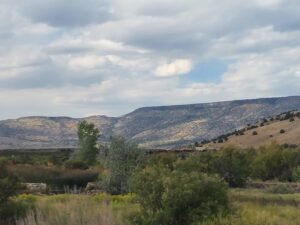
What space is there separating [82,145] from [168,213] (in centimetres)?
4917

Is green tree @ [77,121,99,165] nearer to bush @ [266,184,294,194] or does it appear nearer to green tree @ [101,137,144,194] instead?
green tree @ [101,137,144,194]

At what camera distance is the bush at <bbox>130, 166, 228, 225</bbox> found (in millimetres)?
16000

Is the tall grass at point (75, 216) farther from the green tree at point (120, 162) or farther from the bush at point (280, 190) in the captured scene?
the bush at point (280, 190)

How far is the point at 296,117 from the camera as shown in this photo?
12038 cm

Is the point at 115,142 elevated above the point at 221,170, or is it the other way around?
the point at 115,142

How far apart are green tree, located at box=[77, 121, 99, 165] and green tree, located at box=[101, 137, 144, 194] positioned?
29358 millimetres

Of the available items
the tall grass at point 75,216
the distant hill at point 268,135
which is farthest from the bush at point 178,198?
the distant hill at point 268,135

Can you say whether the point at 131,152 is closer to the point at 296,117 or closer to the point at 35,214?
the point at 35,214

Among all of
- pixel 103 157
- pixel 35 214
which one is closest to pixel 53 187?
pixel 103 157

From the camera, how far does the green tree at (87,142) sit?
206 feet

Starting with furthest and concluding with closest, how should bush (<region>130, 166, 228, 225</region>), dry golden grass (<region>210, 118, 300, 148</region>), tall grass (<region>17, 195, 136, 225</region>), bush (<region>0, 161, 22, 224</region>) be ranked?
dry golden grass (<region>210, 118, 300, 148</region>), bush (<region>0, 161, 22, 224</region>), bush (<region>130, 166, 228, 225</region>), tall grass (<region>17, 195, 136, 225</region>)

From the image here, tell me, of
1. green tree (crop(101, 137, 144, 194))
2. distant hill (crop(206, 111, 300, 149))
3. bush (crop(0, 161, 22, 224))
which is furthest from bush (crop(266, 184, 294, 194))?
distant hill (crop(206, 111, 300, 149))

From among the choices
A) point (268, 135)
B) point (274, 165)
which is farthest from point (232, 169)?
point (268, 135)

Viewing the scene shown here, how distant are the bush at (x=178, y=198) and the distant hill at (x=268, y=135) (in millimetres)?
85747
